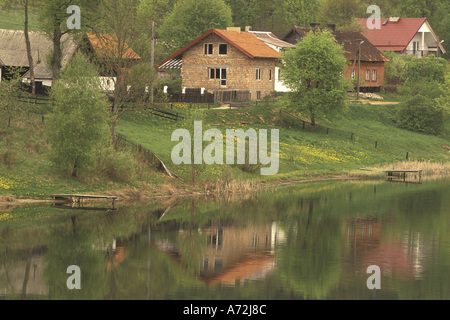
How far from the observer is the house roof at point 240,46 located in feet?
255

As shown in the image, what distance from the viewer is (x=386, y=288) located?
26.8 metres

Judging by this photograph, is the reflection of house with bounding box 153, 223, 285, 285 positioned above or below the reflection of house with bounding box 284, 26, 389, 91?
below

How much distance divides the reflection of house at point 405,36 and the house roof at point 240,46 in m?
30.3

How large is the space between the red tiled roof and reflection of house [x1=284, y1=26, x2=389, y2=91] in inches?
478

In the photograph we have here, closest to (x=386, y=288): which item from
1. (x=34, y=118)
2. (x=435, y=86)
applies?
(x=34, y=118)

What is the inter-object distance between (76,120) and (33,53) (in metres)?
35.3

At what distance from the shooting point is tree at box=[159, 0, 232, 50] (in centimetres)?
10194

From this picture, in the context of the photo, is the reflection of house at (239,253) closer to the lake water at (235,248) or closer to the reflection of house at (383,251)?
the lake water at (235,248)

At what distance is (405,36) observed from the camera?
10744 cm

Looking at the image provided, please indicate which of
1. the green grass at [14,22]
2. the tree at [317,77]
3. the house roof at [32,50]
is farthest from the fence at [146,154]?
the green grass at [14,22]

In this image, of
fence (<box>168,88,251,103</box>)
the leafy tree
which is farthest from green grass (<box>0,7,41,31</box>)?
the leafy tree

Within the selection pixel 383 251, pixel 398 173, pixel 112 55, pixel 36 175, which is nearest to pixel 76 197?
pixel 36 175

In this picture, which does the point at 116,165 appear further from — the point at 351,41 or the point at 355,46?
the point at 351,41

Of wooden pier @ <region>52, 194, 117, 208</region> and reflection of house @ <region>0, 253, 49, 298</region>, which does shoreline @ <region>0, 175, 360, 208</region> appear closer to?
wooden pier @ <region>52, 194, 117, 208</region>
